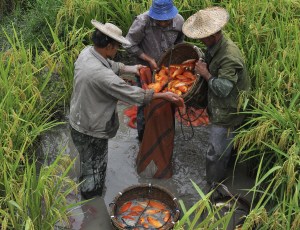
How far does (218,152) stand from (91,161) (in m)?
1.18

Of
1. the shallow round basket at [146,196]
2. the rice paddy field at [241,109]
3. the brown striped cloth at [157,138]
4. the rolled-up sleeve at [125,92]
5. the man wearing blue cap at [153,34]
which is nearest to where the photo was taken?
the rice paddy field at [241,109]

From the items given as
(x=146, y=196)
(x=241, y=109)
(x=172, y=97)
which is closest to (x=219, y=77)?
(x=172, y=97)

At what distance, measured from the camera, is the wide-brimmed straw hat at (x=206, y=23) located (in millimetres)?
3953

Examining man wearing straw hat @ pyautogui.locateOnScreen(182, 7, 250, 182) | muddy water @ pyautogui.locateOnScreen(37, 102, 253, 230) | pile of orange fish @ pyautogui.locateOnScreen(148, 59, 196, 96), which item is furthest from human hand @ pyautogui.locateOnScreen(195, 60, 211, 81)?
muddy water @ pyautogui.locateOnScreen(37, 102, 253, 230)

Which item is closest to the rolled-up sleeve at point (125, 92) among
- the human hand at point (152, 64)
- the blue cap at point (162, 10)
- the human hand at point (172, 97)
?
the human hand at point (172, 97)

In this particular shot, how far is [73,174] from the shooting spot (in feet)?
15.4

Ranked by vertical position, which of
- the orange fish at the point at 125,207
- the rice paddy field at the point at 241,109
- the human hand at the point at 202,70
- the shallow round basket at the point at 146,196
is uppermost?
the human hand at the point at 202,70

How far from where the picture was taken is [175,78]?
442 cm

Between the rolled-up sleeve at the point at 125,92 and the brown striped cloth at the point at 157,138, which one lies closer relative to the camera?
the rolled-up sleeve at the point at 125,92

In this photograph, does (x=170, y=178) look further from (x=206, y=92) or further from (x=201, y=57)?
(x=201, y=57)

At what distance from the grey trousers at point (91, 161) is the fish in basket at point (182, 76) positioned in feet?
2.43

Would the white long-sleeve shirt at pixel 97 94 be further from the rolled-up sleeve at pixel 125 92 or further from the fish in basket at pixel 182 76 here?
the fish in basket at pixel 182 76

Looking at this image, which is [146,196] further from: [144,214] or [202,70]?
[202,70]

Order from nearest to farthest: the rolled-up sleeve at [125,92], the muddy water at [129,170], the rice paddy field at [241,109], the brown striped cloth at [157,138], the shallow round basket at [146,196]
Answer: the rice paddy field at [241,109], the rolled-up sleeve at [125,92], the shallow round basket at [146,196], the muddy water at [129,170], the brown striped cloth at [157,138]
